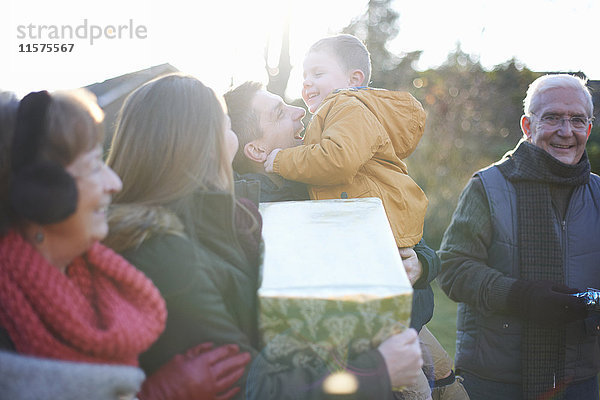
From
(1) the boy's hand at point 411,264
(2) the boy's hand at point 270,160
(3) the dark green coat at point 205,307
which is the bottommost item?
(1) the boy's hand at point 411,264

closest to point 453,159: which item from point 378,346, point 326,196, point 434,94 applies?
point 434,94

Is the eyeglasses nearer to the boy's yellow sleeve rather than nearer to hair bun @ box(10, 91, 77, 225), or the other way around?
the boy's yellow sleeve

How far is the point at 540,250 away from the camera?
269 centimetres

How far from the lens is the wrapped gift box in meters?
1.39

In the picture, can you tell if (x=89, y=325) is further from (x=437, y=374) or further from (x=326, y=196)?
(x=437, y=374)

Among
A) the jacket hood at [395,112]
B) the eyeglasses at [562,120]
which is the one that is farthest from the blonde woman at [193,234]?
the eyeglasses at [562,120]

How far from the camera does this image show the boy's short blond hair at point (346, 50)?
9.29ft

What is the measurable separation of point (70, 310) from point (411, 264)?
155 centimetres

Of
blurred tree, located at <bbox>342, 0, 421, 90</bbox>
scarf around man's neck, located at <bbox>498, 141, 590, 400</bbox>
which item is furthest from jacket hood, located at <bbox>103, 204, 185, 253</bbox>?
blurred tree, located at <bbox>342, 0, 421, 90</bbox>

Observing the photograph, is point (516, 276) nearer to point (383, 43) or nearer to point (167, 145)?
point (167, 145)

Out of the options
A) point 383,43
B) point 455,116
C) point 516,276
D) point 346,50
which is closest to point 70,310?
Result: point 346,50

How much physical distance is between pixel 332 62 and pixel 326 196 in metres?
0.84

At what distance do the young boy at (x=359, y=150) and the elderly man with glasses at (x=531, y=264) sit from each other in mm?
477

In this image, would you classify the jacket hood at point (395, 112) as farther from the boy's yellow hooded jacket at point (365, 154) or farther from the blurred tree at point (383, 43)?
the blurred tree at point (383, 43)
